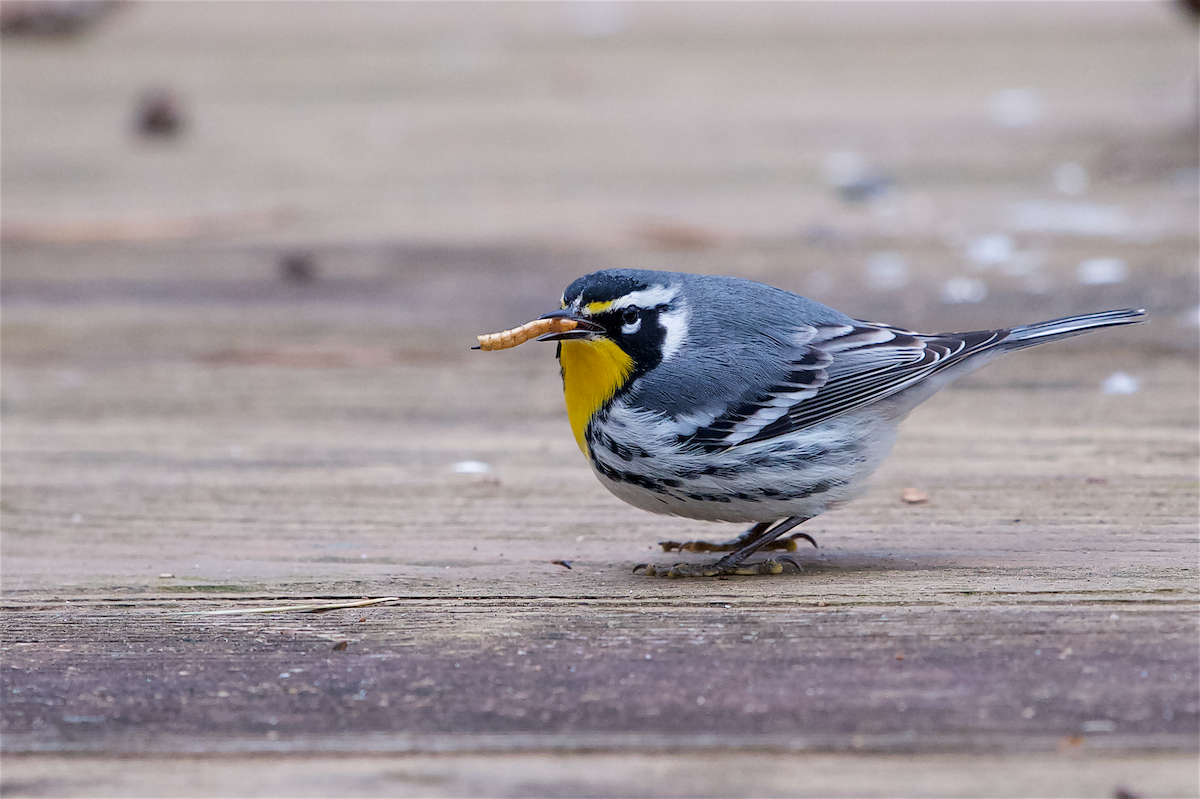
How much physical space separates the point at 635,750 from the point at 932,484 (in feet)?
4.12

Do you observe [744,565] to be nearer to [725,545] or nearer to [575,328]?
[725,545]

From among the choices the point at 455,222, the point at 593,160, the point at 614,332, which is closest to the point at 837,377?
the point at 614,332

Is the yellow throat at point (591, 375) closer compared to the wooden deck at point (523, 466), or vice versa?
the wooden deck at point (523, 466)

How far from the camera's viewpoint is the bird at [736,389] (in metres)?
2.26

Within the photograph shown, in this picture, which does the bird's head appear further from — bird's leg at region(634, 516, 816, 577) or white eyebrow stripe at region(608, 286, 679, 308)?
bird's leg at region(634, 516, 816, 577)

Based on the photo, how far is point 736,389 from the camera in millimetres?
2355

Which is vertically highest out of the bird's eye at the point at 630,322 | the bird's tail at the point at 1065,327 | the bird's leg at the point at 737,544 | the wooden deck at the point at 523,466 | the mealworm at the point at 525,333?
the mealworm at the point at 525,333

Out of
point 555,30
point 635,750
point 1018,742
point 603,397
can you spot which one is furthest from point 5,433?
point 555,30

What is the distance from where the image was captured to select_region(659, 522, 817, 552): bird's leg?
2.34 m

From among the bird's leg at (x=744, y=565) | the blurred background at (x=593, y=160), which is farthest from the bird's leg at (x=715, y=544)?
the blurred background at (x=593, y=160)

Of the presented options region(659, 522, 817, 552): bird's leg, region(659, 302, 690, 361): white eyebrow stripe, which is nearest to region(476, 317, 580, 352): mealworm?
region(659, 302, 690, 361): white eyebrow stripe

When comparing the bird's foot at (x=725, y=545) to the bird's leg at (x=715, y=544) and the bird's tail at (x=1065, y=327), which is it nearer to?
the bird's leg at (x=715, y=544)

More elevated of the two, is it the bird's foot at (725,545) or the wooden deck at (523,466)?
the wooden deck at (523,466)

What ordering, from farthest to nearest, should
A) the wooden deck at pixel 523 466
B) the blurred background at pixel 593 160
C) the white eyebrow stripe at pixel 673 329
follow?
the blurred background at pixel 593 160 < the white eyebrow stripe at pixel 673 329 < the wooden deck at pixel 523 466
